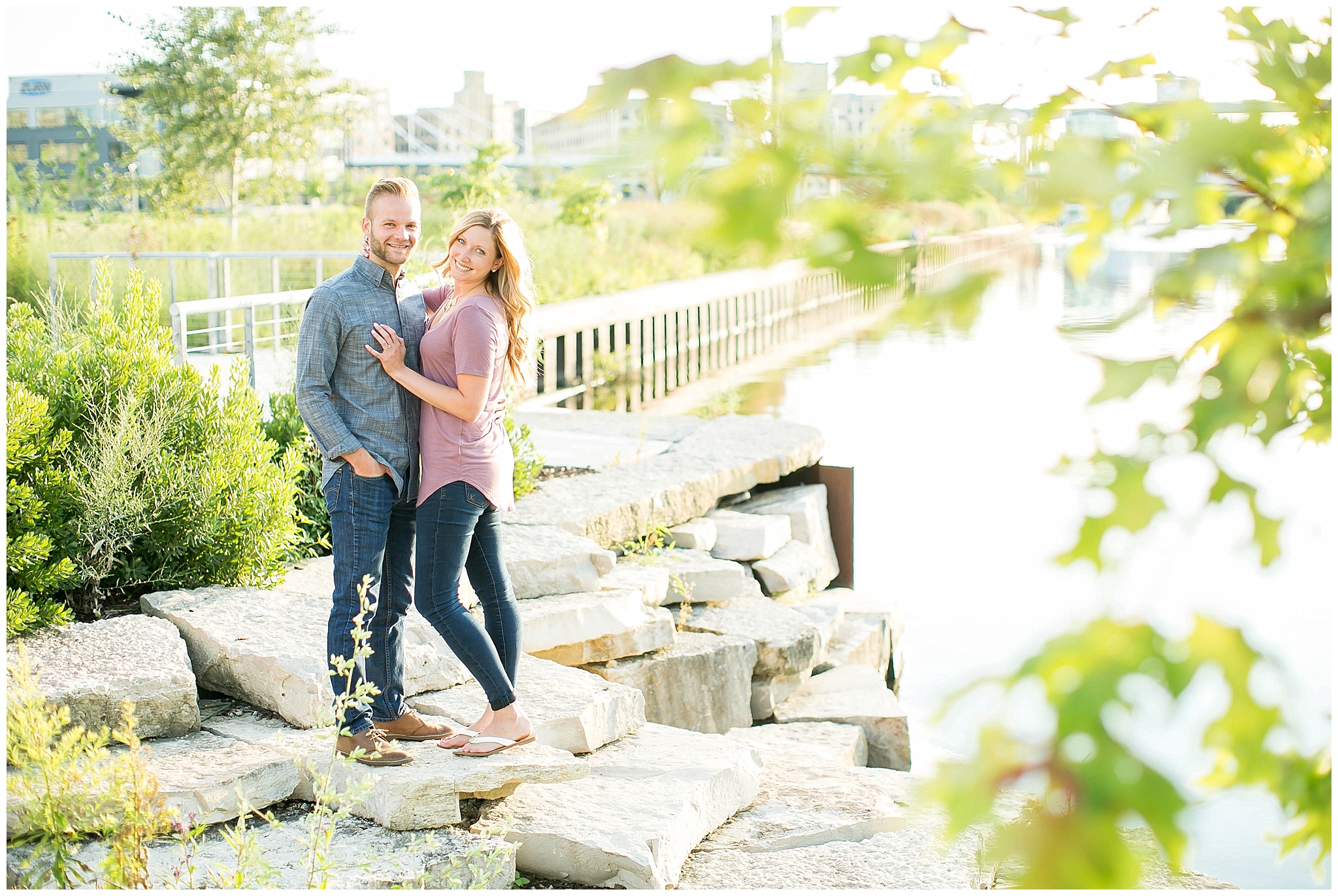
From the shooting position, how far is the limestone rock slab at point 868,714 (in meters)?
5.34

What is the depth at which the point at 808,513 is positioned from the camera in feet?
23.7

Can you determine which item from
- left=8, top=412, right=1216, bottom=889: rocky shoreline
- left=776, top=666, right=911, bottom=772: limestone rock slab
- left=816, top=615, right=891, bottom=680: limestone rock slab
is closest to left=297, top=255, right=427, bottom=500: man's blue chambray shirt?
left=8, top=412, right=1216, bottom=889: rocky shoreline

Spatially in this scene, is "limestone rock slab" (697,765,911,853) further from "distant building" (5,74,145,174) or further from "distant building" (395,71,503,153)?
"distant building" (5,74,145,174)

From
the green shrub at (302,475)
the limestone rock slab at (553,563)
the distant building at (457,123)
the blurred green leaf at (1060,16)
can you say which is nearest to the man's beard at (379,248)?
the green shrub at (302,475)

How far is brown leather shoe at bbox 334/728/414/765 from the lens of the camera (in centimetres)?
302

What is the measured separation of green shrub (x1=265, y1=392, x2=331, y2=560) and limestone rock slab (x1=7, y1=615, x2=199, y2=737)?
1.02m

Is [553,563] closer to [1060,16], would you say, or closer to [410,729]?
[410,729]

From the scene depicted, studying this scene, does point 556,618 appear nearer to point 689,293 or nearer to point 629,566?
point 629,566

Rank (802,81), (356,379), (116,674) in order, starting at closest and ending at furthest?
(802,81) → (356,379) → (116,674)

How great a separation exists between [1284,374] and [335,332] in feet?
8.16

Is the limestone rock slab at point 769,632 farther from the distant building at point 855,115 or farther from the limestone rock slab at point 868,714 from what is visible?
the distant building at point 855,115

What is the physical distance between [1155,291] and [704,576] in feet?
16.0

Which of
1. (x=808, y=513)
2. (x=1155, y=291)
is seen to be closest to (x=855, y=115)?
(x=1155, y=291)

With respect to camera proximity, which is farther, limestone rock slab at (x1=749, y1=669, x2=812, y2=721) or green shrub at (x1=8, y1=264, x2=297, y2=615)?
limestone rock slab at (x1=749, y1=669, x2=812, y2=721)
